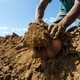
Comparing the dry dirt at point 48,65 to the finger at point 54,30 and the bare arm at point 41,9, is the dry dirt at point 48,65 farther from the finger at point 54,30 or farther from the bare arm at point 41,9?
the bare arm at point 41,9

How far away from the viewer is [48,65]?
136 inches

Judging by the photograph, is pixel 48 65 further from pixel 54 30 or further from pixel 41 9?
pixel 41 9

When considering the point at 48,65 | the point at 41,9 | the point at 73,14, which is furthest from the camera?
the point at 41,9

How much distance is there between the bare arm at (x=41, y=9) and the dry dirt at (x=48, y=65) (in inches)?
19.8

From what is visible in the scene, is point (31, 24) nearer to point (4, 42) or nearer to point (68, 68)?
point (68, 68)

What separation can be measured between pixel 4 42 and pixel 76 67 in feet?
9.09

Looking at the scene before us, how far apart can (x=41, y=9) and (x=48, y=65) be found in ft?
3.32

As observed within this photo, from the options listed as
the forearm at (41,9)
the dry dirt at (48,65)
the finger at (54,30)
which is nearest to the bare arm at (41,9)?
the forearm at (41,9)

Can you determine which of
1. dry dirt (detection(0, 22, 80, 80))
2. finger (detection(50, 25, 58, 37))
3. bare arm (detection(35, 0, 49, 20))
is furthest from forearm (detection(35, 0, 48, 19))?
finger (detection(50, 25, 58, 37))

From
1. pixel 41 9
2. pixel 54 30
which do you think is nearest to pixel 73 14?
pixel 54 30

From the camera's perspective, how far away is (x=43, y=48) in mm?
A: 3463

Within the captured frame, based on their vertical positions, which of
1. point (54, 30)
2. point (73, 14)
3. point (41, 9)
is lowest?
point (54, 30)

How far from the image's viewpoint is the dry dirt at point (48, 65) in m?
3.29

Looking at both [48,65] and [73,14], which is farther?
[48,65]
